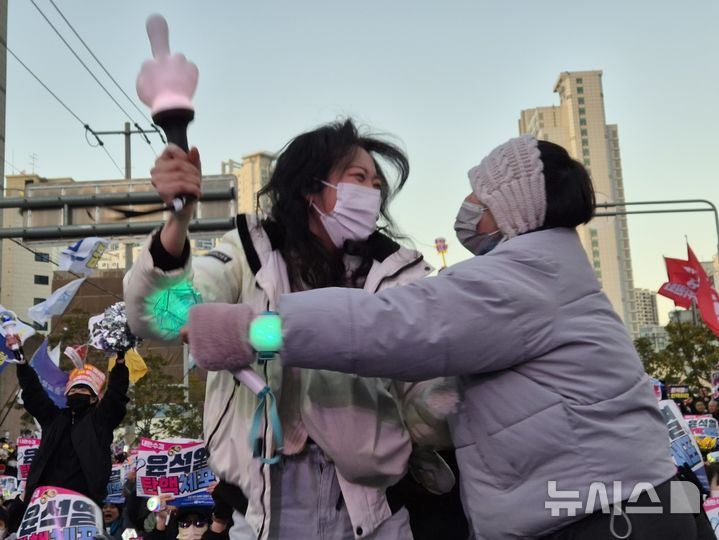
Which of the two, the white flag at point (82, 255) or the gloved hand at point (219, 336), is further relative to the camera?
the white flag at point (82, 255)

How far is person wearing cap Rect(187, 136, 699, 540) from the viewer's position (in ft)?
6.03

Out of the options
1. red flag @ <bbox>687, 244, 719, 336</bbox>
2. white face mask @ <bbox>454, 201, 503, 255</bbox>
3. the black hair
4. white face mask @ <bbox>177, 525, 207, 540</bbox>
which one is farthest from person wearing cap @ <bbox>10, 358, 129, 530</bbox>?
red flag @ <bbox>687, 244, 719, 336</bbox>

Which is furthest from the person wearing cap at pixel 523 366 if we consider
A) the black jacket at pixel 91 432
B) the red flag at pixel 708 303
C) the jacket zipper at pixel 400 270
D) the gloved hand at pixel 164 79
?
the red flag at pixel 708 303

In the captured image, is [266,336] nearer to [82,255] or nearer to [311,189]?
[311,189]

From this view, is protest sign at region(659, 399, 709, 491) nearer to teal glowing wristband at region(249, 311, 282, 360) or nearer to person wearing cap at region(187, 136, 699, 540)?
person wearing cap at region(187, 136, 699, 540)

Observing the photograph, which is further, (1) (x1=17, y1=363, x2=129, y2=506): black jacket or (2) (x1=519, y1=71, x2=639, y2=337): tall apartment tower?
(2) (x1=519, y1=71, x2=639, y2=337): tall apartment tower

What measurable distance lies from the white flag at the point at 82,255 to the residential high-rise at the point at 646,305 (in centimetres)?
13318

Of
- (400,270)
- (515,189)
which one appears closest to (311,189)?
(400,270)

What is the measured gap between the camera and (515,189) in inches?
86.7

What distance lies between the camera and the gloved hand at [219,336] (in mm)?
1826

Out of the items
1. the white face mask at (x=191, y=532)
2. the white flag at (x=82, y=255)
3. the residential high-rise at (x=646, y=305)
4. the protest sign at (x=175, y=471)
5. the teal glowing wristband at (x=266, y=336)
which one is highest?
the residential high-rise at (x=646, y=305)

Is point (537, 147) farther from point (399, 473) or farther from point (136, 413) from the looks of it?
point (136, 413)

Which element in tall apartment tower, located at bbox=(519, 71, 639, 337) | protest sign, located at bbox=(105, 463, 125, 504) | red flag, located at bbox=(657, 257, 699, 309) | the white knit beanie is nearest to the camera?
the white knit beanie

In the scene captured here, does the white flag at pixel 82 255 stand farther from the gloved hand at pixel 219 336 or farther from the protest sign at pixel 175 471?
the gloved hand at pixel 219 336
